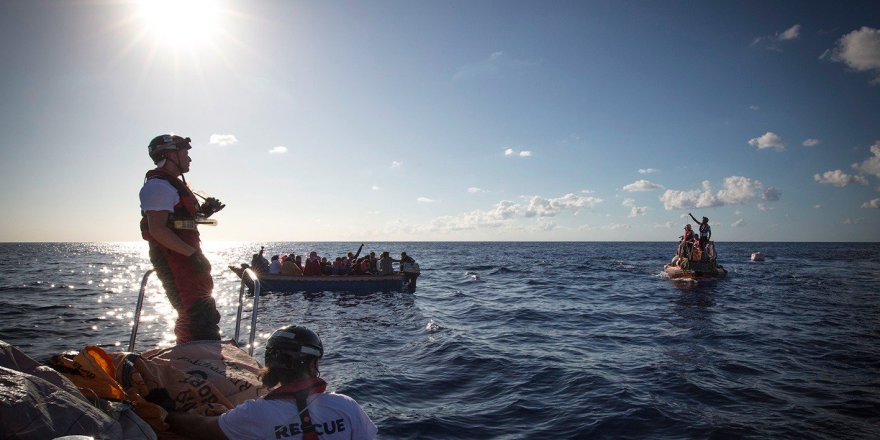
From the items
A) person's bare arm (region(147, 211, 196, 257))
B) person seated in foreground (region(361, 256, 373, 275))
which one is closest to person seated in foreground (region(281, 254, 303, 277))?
person seated in foreground (region(361, 256, 373, 275))

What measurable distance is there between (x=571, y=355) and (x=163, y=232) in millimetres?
9732

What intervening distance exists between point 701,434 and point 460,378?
437 cm

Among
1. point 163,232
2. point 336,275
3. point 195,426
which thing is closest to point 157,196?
point 163,232

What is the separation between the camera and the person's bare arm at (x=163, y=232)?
11.5ft

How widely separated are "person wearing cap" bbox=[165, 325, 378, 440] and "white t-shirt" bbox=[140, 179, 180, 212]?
5.34ft

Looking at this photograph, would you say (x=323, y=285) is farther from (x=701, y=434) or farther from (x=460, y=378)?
(x=701, y=434)

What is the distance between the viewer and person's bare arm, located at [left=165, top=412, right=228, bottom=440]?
2.73 m

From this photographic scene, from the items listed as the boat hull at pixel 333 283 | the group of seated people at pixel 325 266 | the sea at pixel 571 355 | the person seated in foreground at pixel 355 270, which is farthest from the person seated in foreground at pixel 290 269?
the person seated in foreground at pixel 355 270

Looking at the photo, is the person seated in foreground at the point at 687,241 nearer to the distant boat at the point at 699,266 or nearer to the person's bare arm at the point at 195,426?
the distant boat at the point at 699,266

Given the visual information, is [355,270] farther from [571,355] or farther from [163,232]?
[163,232]

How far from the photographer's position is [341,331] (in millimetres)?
14062

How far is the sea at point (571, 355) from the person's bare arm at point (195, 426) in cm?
415

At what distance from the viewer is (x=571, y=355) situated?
10859 mm

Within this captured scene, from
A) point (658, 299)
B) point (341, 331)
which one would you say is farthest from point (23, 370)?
point (658, 299)
